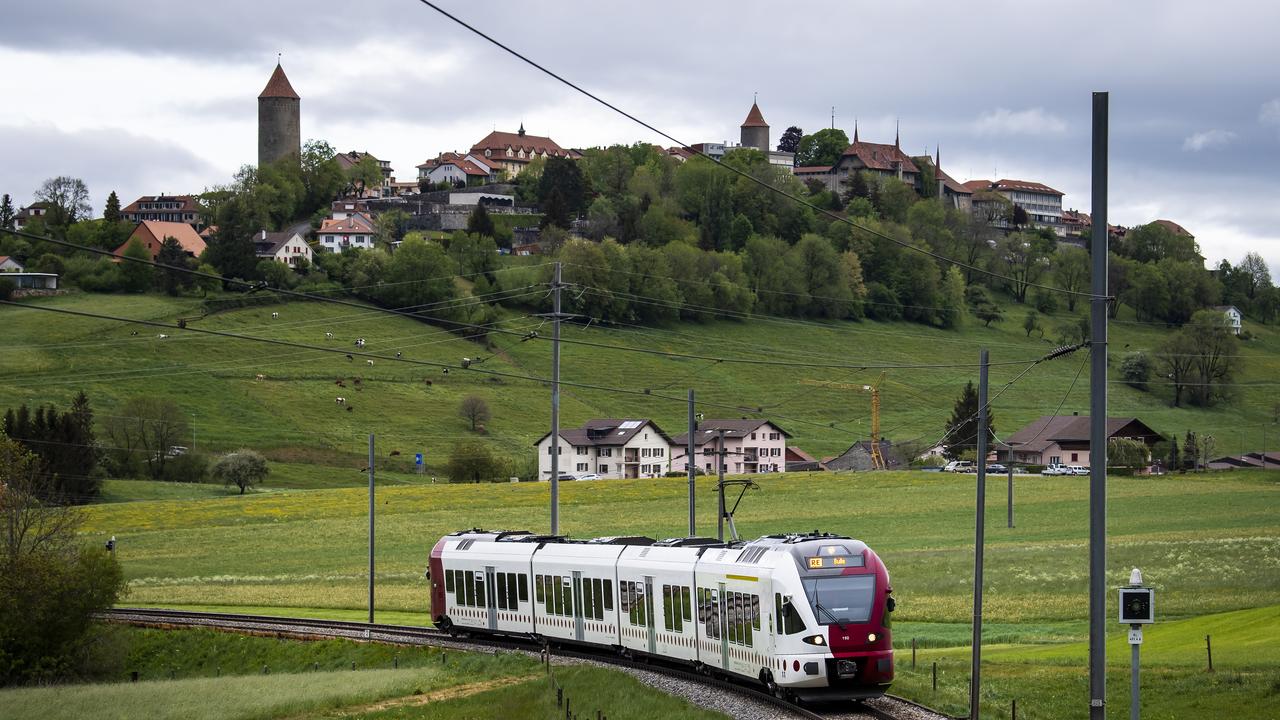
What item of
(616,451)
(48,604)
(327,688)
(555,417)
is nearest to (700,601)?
(327,688)

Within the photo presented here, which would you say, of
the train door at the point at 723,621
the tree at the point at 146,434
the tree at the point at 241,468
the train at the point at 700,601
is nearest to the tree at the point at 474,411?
the tree at the point at 146,434

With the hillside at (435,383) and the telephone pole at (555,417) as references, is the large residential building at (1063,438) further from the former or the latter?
the telephone pole at (555,417)

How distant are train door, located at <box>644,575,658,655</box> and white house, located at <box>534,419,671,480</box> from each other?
105 metres

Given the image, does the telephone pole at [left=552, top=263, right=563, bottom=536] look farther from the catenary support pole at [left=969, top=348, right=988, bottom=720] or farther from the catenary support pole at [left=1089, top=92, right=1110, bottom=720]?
the catenary support pole at [left=1089, top=92, right=1110, bottom=720]

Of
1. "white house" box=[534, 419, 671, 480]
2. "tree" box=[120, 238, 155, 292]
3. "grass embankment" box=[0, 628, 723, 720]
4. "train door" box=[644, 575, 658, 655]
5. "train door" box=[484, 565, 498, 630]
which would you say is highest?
"tree" box=[120, 238, 155, 292]

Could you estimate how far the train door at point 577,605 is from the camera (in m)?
40.6

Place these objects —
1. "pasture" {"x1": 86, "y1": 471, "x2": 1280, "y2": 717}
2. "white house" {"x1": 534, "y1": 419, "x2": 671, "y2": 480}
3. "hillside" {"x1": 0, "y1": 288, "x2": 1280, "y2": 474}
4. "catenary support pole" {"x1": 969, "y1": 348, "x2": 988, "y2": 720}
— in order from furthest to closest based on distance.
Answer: "hillside" {"x1": 0, "y1": 288, "x2": 1280, "y2": 474}, "white house" {"x1": 534, "y1": 419, "x2": 671, "y2": 480}, "pasture" {"x1": 86, "y1": 471, "x2": 1280, "y2": 717}, "catenary support pole" {"x1": 969, "y1": 348, "x2": 988, "y2": 720}

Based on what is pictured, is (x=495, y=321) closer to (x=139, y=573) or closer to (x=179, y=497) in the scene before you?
(x=179, y=497)

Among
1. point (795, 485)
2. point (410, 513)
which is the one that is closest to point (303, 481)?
point (410, 513)

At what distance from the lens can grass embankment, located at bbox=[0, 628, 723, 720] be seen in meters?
33.5

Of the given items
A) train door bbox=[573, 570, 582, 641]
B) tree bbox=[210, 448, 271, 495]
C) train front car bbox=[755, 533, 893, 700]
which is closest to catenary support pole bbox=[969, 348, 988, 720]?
train front car bbox=[755, 533, 893, 700]

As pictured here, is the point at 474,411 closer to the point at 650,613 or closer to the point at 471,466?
the point at 471,466

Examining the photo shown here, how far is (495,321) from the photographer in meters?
194

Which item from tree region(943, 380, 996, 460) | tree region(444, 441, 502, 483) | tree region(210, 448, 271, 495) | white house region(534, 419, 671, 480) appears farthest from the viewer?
tree region(943, 380, 996, 460)
